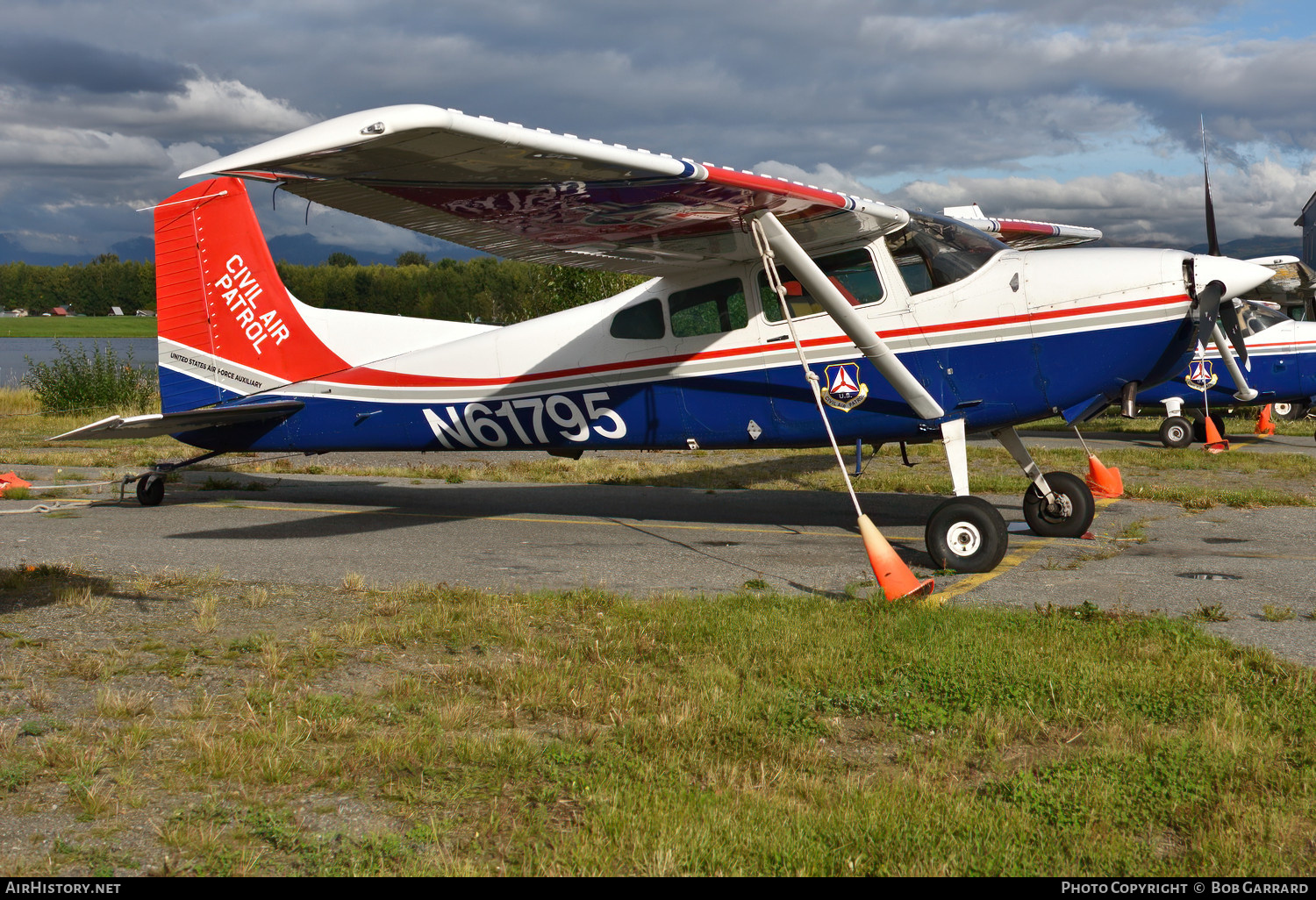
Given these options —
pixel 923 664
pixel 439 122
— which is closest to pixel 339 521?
pixel 439 122

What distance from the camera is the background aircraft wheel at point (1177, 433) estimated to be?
17.1m

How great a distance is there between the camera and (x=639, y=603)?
6230 mm

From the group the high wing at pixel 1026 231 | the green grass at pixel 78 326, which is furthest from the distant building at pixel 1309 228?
the green grass at pixel 78 326

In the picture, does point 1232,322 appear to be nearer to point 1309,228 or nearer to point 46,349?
point 1309,228

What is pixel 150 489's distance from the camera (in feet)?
37.7

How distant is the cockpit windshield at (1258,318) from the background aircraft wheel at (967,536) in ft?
42.2

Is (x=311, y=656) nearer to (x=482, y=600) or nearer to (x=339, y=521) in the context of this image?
(x=482, y=600)

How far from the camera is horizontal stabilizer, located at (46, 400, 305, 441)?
9570 millimetres

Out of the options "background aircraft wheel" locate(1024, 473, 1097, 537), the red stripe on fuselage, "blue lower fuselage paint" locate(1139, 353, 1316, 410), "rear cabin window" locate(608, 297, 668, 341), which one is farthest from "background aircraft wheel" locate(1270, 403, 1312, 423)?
"rear cabin window" locate(608, 297, 668, 341)

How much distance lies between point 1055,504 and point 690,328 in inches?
137

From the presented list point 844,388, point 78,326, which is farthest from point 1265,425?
point 78,326

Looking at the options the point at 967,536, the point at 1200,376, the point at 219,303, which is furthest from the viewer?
the point at 1200,376

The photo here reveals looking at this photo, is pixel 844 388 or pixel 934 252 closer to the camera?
pixel 934 252

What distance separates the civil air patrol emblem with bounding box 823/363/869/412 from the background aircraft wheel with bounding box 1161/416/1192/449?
1108cm
